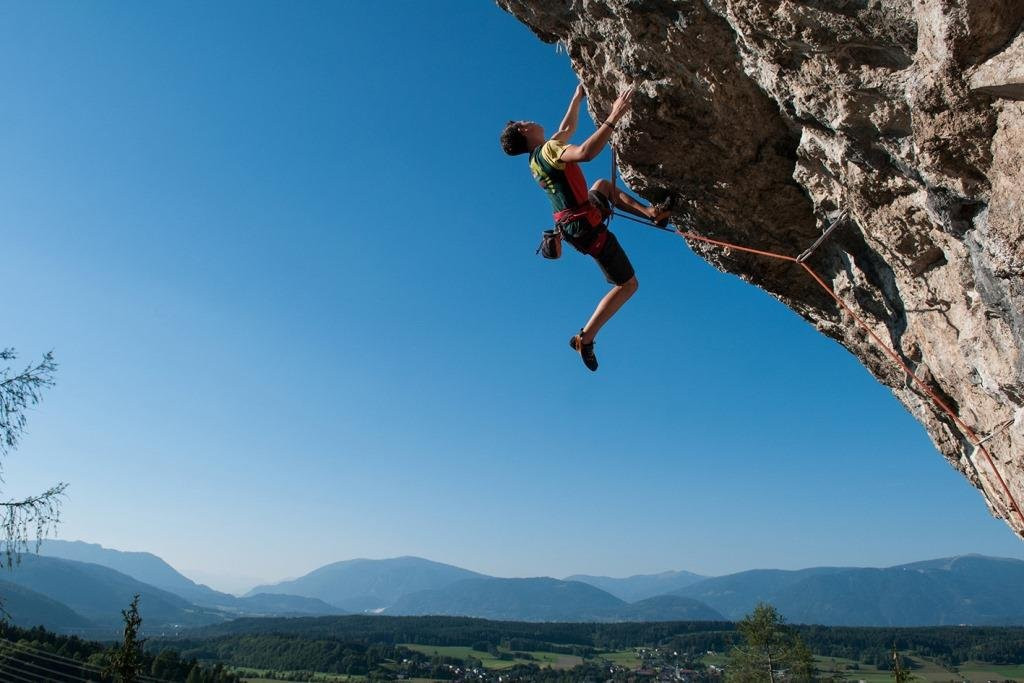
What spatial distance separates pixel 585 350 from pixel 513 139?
7.27 ft

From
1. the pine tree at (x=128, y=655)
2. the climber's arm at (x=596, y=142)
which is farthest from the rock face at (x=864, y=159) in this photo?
the pine tree at (x=128, y=655)

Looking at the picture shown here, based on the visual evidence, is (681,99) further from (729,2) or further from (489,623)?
(489,623)

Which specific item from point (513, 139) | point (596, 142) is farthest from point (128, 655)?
point (596, 142)

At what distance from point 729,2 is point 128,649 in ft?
78.8

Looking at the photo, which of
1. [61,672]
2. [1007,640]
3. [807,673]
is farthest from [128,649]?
[1007,640]

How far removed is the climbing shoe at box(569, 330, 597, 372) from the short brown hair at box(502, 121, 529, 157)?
6.26 ft

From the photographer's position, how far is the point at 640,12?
16.5ft

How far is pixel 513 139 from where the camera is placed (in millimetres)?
5898

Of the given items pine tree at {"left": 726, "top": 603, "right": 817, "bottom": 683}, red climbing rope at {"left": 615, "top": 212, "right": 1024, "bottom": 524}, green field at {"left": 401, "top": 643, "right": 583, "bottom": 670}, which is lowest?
green field at {"left": 401, "top": 643, "right": 583, "bottom": 670}

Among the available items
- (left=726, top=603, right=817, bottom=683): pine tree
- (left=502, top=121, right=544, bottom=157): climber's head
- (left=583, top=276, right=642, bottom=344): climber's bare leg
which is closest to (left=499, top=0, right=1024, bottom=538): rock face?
(left=502, top=121, right=544, bottom=157): climber's head

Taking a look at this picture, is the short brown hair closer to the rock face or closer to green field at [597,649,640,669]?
the rock face

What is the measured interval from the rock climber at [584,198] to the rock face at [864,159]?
0.78 feet

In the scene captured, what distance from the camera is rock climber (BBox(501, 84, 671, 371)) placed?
5.35 meters

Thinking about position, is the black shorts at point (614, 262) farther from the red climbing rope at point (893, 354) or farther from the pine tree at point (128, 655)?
the pine tree at point (128, 655)
